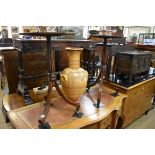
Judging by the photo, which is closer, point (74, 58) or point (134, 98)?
point (74, 58)

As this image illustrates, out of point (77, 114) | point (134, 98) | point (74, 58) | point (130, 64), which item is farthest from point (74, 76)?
point (134, 98)

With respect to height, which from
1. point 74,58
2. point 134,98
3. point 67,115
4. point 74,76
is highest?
point 74,58

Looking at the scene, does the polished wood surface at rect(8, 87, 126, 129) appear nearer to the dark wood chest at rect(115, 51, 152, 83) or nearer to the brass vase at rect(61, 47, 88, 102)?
the brass vase at rect(61, 47, 88, 102)

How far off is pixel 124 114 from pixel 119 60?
2.07 ft

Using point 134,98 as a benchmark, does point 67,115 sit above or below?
above

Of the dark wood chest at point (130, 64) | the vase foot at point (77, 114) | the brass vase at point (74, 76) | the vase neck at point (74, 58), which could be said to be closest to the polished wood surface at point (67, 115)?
the vase foot at point (77, 114)

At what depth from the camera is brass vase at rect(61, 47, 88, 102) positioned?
113 centimetres

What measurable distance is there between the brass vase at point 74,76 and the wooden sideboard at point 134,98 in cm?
73

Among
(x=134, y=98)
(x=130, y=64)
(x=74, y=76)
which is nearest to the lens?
(x=74, y=76)

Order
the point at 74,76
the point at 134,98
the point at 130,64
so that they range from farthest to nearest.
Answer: the point at 134,98 < the point at 130,64 < the point at 74,76

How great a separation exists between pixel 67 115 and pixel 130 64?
1002 mm

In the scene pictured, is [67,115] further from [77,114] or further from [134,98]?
[134,98]

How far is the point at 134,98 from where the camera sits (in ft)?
6.14
